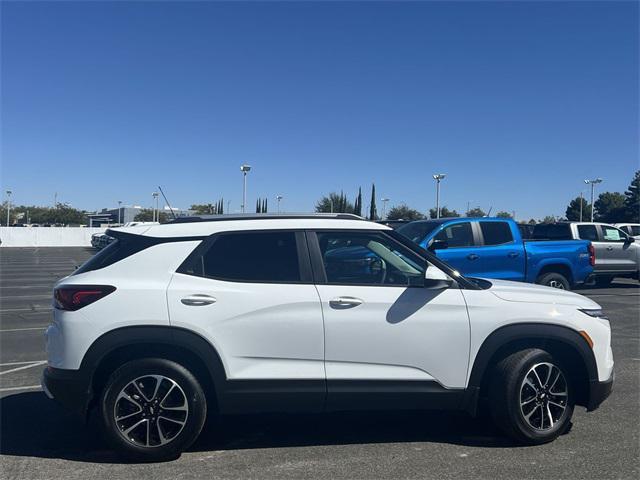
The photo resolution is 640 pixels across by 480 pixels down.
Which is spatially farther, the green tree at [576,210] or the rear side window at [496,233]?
the green tree at [576,210]

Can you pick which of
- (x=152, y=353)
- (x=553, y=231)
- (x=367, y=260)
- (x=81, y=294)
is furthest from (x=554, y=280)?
(x=81, y=294)

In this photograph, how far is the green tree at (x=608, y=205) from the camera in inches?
2886

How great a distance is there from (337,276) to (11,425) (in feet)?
10.5

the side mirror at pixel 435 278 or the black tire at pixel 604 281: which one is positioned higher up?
the side mirror at pixel 435 278

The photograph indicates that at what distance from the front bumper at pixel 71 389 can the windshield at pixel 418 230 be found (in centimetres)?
752

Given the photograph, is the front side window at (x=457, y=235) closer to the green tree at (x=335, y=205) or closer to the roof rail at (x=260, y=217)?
the roof rail at (x=260, y=217)

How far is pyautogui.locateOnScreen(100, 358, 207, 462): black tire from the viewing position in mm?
4172

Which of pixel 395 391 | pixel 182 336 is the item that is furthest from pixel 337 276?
pixel 182 336

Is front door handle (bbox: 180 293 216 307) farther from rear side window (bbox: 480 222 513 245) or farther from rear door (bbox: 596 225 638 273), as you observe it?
rear door (bbox: 596 225 638 273)

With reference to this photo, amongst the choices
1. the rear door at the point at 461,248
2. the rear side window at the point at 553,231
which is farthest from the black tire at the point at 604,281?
the rear door at the point at 461,248

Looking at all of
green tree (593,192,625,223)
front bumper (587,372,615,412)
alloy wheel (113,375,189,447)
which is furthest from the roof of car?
green tree (593,192,625,223)

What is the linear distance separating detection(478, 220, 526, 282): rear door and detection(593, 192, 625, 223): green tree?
68.5m

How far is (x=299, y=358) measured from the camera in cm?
428

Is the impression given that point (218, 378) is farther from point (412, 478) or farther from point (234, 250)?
point (412, 478)
